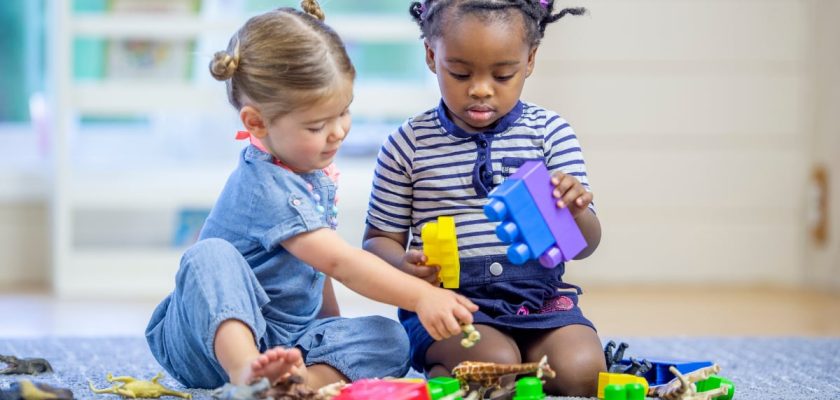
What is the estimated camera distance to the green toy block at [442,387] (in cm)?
107

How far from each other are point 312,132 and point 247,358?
25 centimetres

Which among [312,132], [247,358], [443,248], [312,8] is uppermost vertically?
[312,8]

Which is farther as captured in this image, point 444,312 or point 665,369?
point 665,369

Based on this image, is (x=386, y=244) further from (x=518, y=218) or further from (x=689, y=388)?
(x=689, y=388)

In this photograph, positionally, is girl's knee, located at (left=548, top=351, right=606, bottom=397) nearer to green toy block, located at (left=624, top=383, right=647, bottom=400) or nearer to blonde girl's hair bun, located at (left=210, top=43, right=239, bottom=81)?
green toy block, located at (left=624, top=383, right=647, bottom=400)

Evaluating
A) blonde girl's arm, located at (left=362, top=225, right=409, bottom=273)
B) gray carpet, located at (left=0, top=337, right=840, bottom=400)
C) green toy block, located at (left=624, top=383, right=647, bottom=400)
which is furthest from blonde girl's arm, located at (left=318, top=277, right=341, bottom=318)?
green toy block, located at (left=624, top=383, right=647, bottom=400)

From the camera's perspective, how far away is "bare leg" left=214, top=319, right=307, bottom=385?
1.03m

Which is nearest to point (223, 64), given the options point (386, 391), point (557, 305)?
point (386, 391)

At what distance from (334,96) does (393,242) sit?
24 cm

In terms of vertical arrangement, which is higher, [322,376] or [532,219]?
[532,219]

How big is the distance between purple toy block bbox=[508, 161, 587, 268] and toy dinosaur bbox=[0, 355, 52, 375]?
2.16 ft

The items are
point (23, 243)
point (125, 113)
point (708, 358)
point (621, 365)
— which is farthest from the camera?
point (23, 243)

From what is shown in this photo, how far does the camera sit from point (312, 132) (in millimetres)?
1168

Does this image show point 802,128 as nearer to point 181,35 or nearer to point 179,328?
point 181,35
